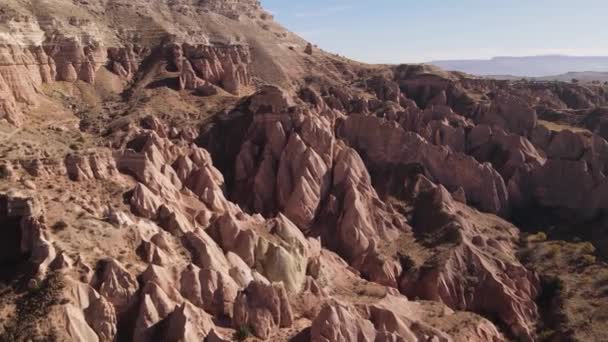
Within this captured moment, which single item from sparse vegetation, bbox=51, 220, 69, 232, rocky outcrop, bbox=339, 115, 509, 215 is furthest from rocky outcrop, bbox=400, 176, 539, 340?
sparse vegetation, bbox=51, 220, 69, 232

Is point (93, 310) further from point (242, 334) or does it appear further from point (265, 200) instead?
point (265, 200)

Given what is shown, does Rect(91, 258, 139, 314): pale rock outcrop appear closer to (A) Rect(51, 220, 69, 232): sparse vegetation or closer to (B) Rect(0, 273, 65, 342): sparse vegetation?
(B) Rect(0, 273, 65, 342): sparse vegetation

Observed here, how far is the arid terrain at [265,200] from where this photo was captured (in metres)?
31.4

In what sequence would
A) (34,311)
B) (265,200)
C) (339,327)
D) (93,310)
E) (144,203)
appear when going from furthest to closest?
1. (265,200)
2. (144,203)
3. (339,327)
4. (93,310)
5. (34,311)

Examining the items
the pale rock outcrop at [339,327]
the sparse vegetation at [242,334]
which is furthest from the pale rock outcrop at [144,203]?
the pale rock outcrop at [339,327]

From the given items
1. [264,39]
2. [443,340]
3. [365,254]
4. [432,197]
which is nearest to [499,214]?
[432,197]

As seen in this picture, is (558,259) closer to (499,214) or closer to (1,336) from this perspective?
(499,214)

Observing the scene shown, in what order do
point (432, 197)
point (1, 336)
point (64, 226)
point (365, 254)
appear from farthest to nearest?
point (432, 197) → point (365, 254) → point (64, 226) → point (1, 336)

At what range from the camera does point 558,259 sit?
57719 mm

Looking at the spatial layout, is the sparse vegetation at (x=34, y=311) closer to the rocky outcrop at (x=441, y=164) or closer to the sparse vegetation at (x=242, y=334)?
the sparse vegetation at (x=242, y=334)

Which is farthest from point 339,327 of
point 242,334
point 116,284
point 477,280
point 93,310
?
point 477,280

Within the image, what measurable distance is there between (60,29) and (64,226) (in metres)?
70.6

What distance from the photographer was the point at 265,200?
6488 cm

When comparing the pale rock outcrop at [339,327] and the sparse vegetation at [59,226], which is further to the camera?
the sparse vegetation at [59,226]
